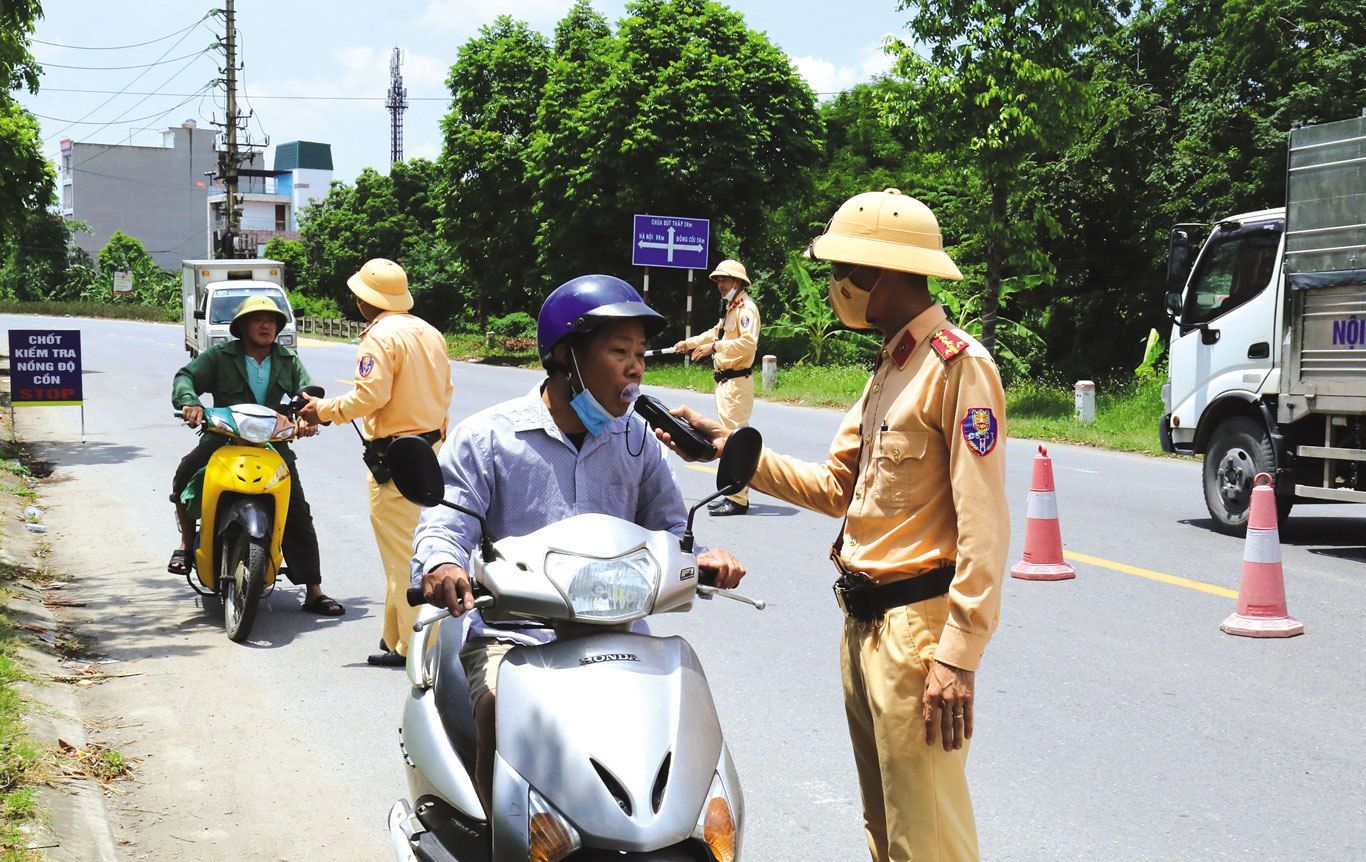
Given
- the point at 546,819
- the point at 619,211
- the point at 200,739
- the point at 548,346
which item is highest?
the point at 619,211

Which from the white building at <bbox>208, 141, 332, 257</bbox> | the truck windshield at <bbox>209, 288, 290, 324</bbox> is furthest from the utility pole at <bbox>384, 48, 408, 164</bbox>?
the truck windshield at <bbox>209, 288, 290, 324</bbox>

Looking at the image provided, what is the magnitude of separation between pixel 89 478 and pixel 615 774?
41.7ft

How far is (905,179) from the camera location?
43156mm

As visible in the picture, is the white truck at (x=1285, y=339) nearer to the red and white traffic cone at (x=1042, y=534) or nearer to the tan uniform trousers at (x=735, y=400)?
the red and white traffic cone at (x=1042, y=534)

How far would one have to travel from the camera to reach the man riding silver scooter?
2.77 metres

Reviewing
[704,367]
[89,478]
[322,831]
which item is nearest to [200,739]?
[322,831]

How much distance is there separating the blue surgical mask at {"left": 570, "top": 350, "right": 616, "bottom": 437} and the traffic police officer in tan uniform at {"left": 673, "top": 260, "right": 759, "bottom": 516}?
25.9 ft

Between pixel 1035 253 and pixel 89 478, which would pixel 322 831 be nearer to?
pixel 89 478

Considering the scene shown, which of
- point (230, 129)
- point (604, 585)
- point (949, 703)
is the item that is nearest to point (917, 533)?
point (949, 703)

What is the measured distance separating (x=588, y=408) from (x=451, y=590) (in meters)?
0.61

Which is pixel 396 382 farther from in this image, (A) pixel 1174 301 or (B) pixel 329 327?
(B) pixel 329 327

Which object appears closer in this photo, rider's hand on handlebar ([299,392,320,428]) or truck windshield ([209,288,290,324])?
rider's hand on handlebar ([299,392,320,428])

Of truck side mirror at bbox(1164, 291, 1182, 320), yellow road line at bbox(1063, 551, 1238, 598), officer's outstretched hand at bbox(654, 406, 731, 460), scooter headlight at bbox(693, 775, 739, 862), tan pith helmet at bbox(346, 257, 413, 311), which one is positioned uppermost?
truck side mirror at bbox(1164, 291, 1182, 320)

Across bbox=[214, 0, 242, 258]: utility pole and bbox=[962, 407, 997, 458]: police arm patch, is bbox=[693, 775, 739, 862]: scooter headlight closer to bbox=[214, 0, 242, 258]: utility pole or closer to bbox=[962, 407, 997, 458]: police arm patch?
bbox=[962, 407, 997, 458]: police arm patch
